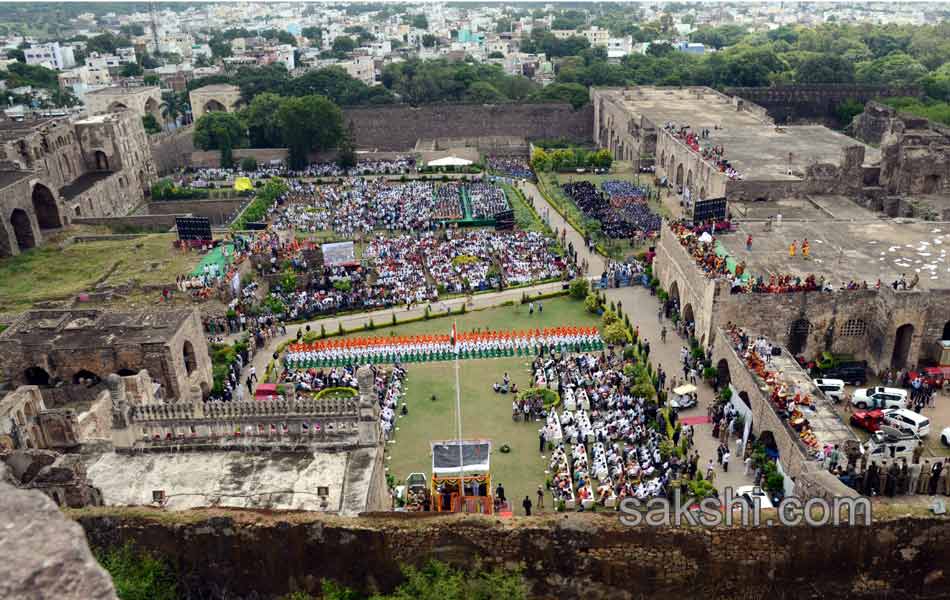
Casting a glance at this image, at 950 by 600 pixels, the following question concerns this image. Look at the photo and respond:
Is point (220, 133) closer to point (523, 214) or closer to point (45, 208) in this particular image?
point (45, 208)

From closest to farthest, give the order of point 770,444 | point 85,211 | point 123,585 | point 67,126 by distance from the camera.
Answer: point 123,585 < point 770,444 < point 85,211 < point 67,126

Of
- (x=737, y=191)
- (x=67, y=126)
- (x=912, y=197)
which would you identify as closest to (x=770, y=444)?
(x=737, y=191)

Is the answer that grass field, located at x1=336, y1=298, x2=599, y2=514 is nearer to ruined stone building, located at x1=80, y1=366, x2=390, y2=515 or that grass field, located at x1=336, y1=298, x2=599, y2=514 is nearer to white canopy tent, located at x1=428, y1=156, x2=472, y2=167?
ruined stone building, located at x1=80, y1=366, x2=390, y2=515

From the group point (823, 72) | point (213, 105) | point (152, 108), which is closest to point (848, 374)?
point (823, 72)

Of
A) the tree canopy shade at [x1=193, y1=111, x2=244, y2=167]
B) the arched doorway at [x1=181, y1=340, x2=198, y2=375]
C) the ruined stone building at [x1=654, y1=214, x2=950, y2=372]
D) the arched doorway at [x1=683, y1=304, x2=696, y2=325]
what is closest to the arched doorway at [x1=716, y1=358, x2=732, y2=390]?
the ruined stone building at [x1=654, y1=214, x2=950, y2=372]

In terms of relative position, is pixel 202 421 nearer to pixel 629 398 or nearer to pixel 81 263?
pixel 629 398

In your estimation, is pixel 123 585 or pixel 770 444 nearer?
pixel 123 585
